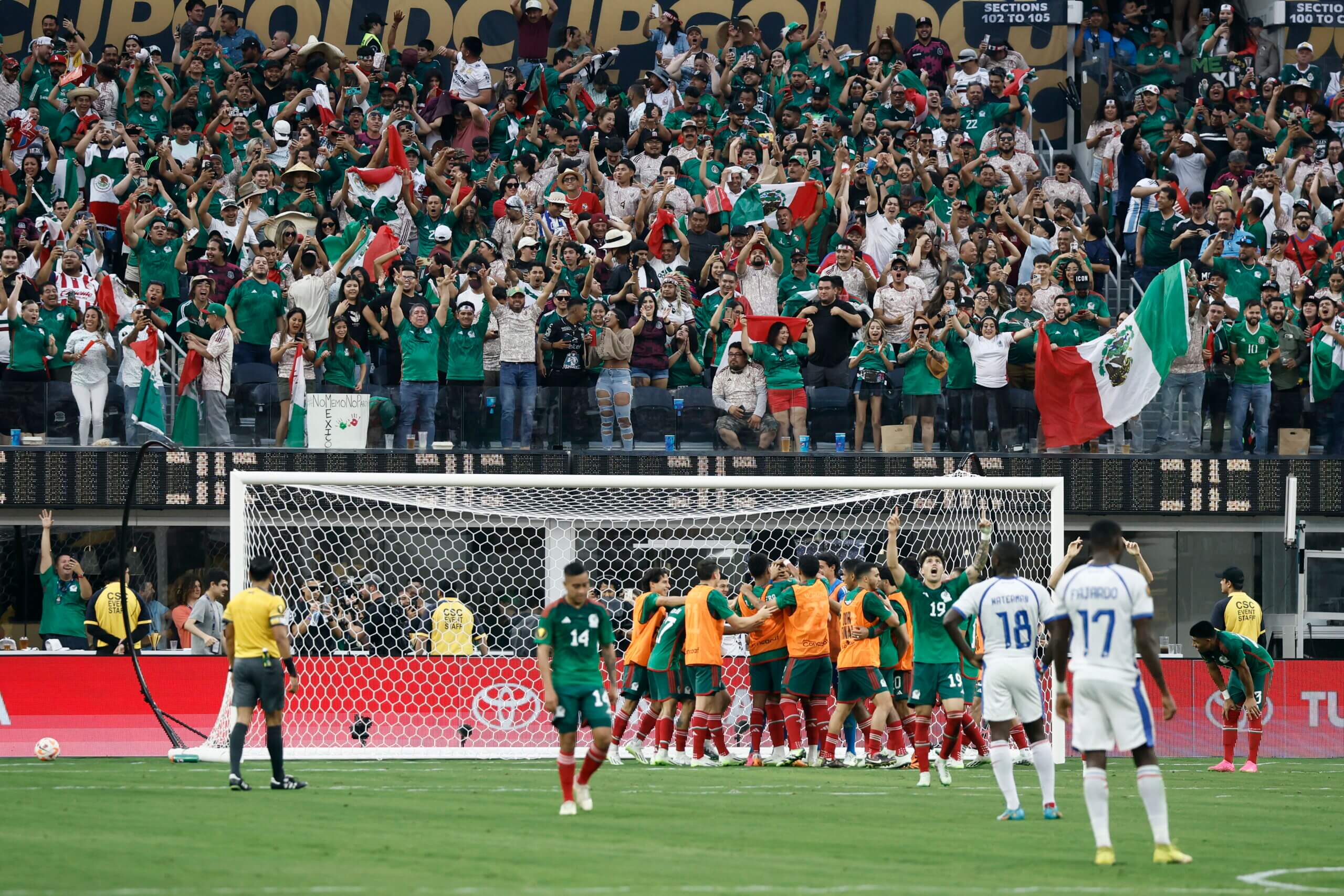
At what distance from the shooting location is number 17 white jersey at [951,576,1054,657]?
12.6 metres

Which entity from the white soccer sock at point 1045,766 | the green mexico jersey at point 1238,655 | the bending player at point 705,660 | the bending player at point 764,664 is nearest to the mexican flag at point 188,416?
the bending player at point 705,660

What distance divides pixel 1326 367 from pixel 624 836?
14761mm

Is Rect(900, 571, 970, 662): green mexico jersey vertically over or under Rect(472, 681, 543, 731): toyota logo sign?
over

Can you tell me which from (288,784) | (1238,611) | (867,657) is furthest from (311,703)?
(1238,611)

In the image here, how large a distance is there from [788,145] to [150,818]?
1730 cm

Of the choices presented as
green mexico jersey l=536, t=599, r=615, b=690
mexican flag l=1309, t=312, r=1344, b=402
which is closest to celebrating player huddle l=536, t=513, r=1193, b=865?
green mexico jersey l=536, t=599, r=615, b=690

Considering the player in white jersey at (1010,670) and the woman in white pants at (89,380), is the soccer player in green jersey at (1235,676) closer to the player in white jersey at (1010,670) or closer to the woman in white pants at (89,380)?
the player in white jersey at (1010,670)

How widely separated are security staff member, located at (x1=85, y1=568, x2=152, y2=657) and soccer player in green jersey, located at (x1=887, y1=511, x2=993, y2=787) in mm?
9102

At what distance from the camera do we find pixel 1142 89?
1137 inches

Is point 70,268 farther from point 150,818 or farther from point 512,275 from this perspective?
point 150,818

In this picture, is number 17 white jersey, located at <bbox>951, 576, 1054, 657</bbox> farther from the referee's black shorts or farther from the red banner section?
the red banner section

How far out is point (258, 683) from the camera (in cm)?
1398

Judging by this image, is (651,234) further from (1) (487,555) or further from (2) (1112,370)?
(2) (1112,370)

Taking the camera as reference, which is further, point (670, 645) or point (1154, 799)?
point (670, 645)
